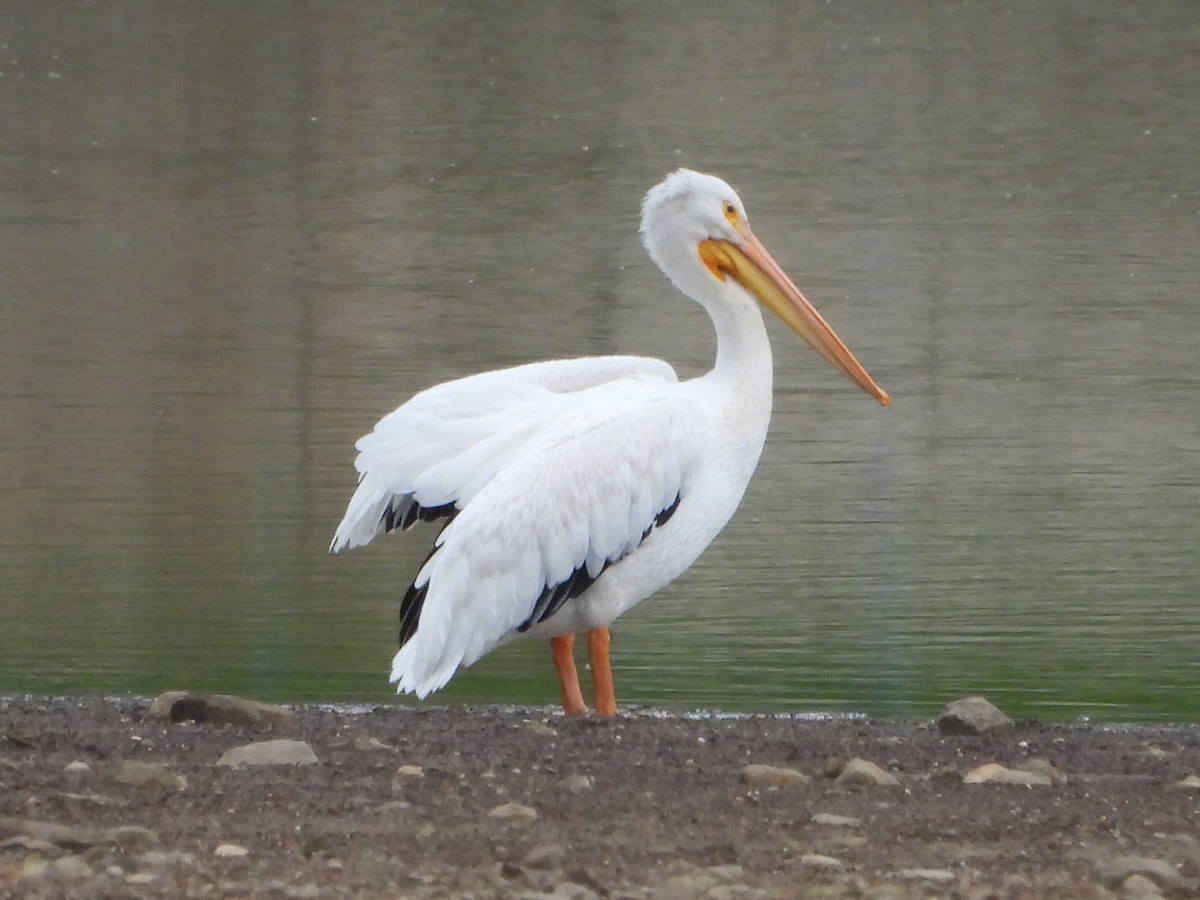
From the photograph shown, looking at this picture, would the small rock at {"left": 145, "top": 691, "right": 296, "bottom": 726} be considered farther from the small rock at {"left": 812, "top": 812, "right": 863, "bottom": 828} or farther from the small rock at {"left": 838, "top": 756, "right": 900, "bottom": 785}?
the small rock at {"left": 812, "top": 812, "right": 863, "bottom": 828}

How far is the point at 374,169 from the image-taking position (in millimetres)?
26547

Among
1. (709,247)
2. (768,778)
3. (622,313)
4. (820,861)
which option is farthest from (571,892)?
(622,313)

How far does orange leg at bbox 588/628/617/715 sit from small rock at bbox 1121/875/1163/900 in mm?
2606

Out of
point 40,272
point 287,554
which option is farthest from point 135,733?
point 40,272

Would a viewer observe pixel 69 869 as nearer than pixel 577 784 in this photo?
Yes

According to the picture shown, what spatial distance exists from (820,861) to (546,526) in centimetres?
240

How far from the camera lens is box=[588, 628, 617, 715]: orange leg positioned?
6.80 meters

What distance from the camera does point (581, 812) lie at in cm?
505

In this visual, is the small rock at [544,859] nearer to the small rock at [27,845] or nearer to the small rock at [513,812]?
the small rock at [513,812]

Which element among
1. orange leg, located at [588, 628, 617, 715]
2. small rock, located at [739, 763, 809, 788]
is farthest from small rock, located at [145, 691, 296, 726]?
small rock, located at [739, 763, 809, 788]

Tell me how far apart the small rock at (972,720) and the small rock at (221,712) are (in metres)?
1.64

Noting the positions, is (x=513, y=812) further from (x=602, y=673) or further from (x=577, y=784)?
(x=602, y=673)

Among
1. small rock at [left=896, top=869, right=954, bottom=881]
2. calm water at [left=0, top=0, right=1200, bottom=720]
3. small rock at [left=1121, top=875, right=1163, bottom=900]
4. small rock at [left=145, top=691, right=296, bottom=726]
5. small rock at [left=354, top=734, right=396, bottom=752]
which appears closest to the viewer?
small rock at [left=1121, top=875, right=1163, bottom=900]

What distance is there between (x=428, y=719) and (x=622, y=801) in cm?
159
